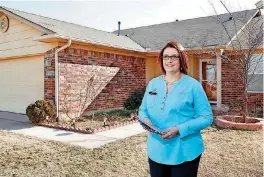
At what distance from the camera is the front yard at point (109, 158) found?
3.80 m

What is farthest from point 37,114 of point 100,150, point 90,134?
point 100,150

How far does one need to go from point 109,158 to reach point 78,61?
194 inches

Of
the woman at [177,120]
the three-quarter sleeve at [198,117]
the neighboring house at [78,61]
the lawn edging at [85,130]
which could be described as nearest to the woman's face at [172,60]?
the woman at [177,120]

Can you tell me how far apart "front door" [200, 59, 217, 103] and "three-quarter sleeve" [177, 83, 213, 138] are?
9607 millimetres

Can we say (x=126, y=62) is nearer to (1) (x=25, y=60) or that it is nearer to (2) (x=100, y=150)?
(1) (x=25, y=60)

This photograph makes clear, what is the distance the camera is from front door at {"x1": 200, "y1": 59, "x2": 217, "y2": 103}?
11.4m

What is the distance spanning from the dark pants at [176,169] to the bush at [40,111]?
5910mm

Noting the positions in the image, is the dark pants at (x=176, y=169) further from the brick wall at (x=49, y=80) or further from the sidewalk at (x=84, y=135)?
the brick wall at (x=49, y=80)

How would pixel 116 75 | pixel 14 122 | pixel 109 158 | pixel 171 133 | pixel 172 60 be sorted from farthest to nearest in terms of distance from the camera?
pixel 116 75
pixel 14 122
pixel 109 158
pixel 172 60
pixel 171 133

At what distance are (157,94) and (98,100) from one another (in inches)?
294

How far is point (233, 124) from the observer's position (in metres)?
6.87

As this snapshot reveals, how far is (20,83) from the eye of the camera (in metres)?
9.78

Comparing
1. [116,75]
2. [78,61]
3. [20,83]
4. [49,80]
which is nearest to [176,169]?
[49,80]

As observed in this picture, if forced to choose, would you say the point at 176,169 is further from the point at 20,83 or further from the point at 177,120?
the point at 20,83
